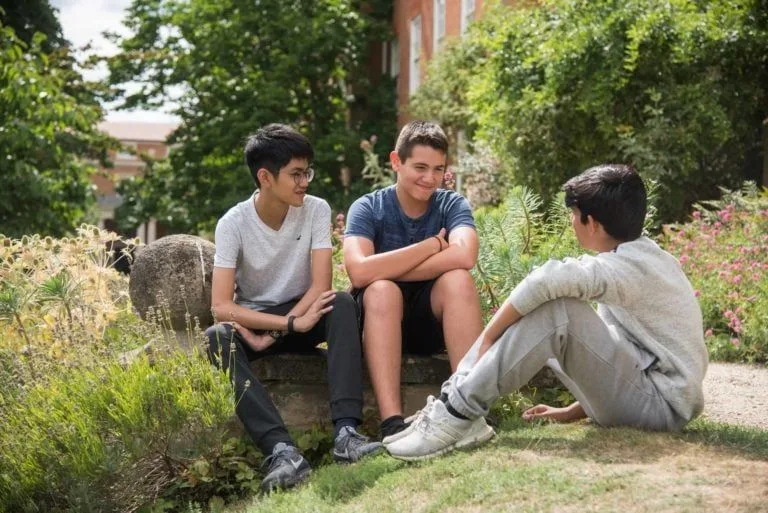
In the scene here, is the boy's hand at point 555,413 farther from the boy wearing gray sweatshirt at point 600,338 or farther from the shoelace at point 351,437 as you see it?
the shoelace at point 351,437

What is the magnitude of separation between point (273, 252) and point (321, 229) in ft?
0.82

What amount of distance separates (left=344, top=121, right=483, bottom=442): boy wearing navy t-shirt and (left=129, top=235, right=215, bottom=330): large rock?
98 cm

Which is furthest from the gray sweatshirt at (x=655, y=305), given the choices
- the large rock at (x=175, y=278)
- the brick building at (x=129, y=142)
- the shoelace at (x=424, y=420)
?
the brick building at (x=129, y=142)

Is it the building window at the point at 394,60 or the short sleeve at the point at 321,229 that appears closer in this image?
the short sleeve at the point at 321,229

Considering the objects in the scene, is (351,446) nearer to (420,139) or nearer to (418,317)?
(418,317)

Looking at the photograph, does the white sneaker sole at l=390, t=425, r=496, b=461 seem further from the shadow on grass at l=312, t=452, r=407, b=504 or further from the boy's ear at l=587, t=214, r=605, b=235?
the boy's ear at l=587, t=214, r=605, b=235

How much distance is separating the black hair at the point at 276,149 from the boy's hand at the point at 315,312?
25.9 inches

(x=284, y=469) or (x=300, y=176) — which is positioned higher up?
(x=300, y=176)

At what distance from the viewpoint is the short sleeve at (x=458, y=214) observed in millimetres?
5066

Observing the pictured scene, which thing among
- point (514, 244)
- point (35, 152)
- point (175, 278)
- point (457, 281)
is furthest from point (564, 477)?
point (35, 152)

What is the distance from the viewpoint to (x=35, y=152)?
42.1 feet

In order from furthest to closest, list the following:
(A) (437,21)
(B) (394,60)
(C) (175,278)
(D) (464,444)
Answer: (B) (394,60) → (A) (437,21) → (C) (175,278) → (D) (464,444)

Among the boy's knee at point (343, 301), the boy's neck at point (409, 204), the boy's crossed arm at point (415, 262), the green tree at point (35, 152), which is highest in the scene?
the green tree at point (35, 152)

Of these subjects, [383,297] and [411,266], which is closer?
[383,297]
